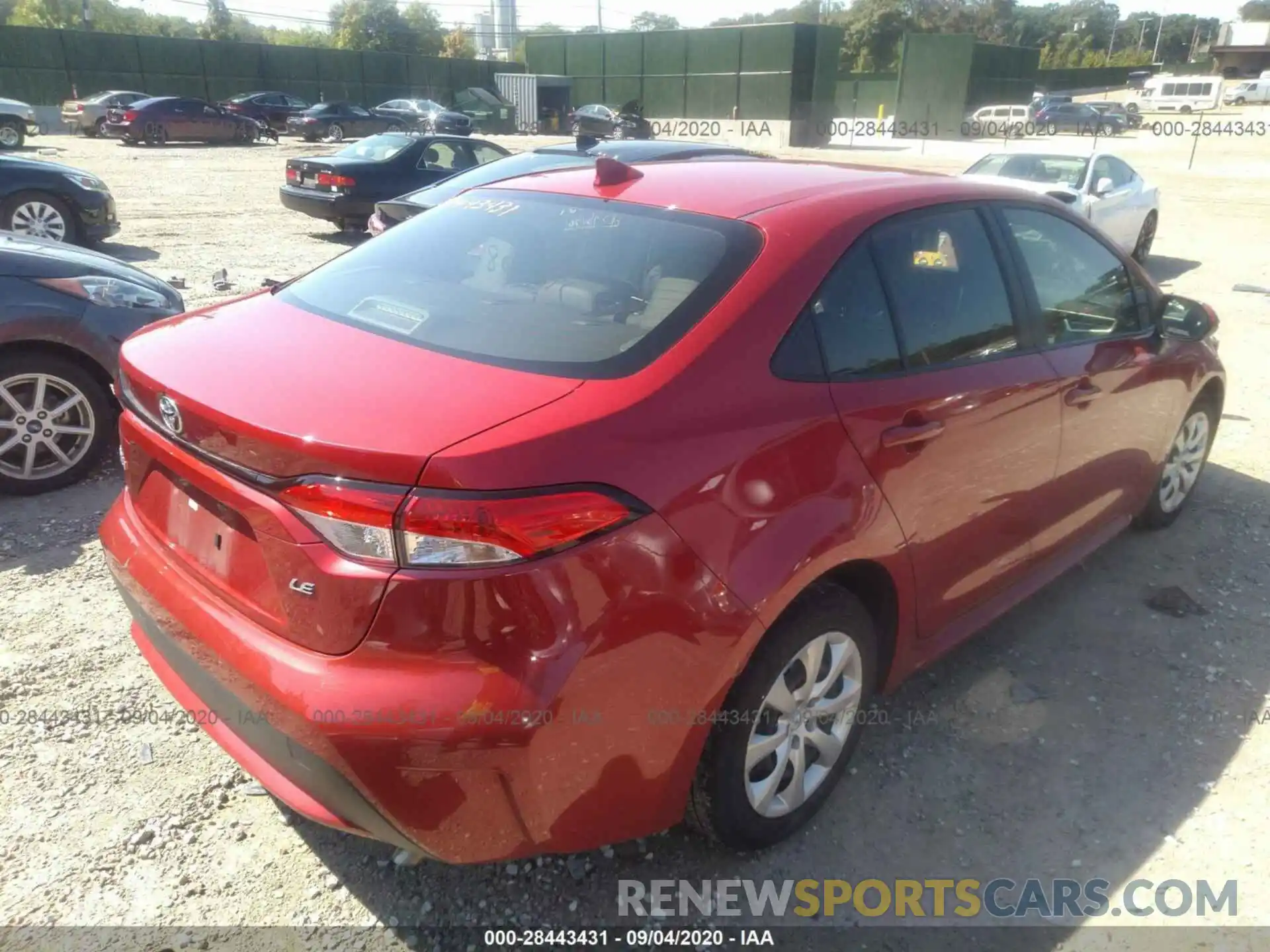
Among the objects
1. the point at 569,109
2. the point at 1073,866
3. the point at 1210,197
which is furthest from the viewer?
the point at 569,109

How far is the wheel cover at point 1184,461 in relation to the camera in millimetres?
4414

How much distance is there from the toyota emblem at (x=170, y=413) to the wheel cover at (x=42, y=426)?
8.91 ft

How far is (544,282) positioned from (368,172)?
10.5m

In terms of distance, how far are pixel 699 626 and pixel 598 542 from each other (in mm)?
330

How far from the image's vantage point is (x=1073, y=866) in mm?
2586

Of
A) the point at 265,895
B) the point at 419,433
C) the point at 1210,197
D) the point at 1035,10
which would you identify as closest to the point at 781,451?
the point at 419,433

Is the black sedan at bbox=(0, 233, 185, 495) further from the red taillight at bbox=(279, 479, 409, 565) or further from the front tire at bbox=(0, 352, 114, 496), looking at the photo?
the red taillight at bbox=(279, 479, 409, 565)

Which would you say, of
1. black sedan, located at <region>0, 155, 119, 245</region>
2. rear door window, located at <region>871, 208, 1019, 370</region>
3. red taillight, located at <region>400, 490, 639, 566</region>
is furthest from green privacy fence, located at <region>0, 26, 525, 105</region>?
red taillight, located at <region>400, 490, 639, 566</region>

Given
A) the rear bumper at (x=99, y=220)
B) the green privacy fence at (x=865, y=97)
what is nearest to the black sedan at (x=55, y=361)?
the rear bumper at (x=99, y=220)

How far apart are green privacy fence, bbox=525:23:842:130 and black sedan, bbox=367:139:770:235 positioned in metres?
34.4

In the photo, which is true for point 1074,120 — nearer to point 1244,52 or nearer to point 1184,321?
point 1184,321

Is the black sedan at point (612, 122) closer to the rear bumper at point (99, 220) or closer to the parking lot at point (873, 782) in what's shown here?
the rear bumper at point (99, 220)

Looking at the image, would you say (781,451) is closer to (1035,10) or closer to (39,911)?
(39,911)

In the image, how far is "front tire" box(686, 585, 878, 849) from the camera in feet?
7.38
